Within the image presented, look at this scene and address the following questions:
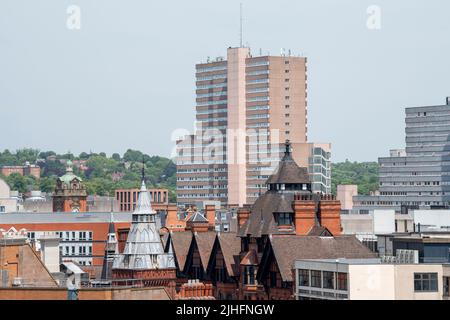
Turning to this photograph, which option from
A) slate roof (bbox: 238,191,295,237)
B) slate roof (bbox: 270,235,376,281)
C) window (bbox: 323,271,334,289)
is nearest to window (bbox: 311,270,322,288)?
window (bbox: 323,271,334,289)

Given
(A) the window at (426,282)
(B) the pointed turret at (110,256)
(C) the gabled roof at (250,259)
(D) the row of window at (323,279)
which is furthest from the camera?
(B) the pointed turret at (110,256)

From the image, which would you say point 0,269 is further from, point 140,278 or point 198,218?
point 198,218

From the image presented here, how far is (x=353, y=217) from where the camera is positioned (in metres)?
184

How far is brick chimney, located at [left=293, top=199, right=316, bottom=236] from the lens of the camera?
122 metres

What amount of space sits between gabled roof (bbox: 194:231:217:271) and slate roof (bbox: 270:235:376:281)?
18.2m

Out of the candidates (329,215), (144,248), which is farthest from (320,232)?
(144,248)

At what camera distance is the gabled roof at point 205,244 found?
132 metres

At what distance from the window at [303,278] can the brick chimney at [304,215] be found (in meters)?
17.3

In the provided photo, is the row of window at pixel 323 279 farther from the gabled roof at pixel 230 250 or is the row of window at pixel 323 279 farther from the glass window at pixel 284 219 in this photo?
the gabled roof at pixel 230 250

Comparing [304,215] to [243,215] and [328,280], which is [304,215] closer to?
[243,215]

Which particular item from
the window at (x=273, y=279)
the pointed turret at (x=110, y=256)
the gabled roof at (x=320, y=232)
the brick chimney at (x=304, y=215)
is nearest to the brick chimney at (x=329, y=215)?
the brick chimney at (x=304, y=215)

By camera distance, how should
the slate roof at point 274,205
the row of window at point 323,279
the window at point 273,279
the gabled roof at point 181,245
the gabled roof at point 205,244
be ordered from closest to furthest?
the row of window at point 323,279, the window at point 273,279, the slate roof at point 274,205, the gabled roof at point 205,244, the gabled roof at point 181,245

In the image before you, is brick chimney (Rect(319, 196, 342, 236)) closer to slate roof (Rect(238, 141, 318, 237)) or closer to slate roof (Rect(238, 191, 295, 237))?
slate roof (Rect(238, 141, 318, 237))

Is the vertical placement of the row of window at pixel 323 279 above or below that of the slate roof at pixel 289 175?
below
